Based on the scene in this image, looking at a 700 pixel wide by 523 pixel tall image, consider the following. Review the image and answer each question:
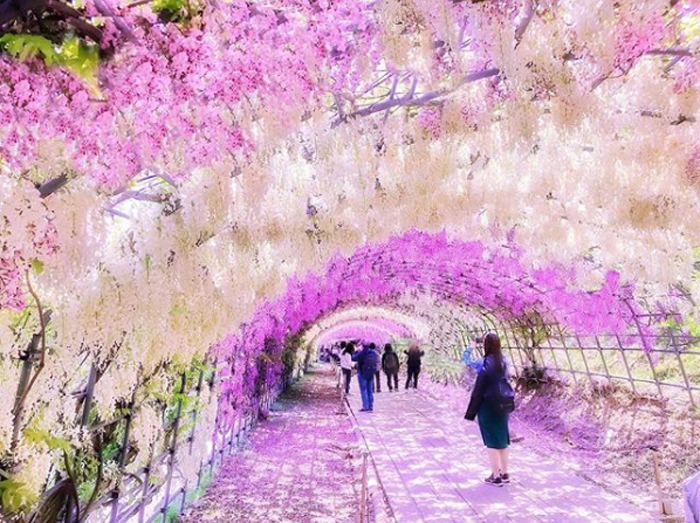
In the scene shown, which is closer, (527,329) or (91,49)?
(91,49)

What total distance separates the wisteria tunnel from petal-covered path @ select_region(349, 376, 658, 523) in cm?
5

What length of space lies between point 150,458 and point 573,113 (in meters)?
3.70

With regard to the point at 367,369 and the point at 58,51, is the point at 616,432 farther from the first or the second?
the point at 58,51

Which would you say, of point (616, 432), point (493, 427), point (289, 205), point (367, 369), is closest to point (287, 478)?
point (493, 427)

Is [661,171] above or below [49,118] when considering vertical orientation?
above

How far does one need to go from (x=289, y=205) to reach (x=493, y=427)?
2789 millimetres

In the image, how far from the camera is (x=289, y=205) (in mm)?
5191

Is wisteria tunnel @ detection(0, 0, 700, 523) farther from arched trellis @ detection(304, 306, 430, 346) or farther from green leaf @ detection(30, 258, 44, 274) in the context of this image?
arched trellis @ detection(304, 306, 430, 346)

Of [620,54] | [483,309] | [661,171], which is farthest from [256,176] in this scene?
[483,309]

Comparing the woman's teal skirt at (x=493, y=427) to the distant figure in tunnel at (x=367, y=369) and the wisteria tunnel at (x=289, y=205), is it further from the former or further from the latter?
the distant figure in tunnel at (x=367, y=369)

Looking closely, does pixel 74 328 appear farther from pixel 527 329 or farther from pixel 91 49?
pixel 527 329

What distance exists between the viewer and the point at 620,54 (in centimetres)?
309

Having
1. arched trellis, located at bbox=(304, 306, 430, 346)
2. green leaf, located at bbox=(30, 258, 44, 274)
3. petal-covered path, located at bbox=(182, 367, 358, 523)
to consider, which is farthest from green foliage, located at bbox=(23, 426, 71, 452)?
arched trellis, located at bbox=(304, 306, 430, 346)

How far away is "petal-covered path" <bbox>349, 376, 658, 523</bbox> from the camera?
5.57 m
